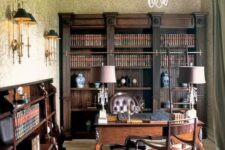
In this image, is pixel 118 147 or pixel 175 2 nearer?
pixel 118 147

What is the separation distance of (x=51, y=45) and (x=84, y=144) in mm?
1976

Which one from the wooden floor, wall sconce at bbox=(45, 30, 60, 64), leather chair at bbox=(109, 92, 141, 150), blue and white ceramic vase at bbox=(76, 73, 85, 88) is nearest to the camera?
wall sconce at bbox=(45, 30, 60, 64)

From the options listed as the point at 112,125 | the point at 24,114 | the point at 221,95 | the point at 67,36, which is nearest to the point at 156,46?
the point at 67,36

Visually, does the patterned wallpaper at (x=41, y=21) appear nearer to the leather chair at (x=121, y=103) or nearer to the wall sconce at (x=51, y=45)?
the wall sconce at (x=51, y=45)

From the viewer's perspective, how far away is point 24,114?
3291 mm

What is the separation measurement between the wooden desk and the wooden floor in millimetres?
1545

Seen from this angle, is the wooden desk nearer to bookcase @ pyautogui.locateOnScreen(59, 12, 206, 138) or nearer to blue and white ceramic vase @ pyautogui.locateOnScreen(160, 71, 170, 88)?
bookcase @ pyautogui.locateOnScreen(59, 12, 206, 138)

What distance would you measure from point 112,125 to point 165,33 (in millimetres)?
3105

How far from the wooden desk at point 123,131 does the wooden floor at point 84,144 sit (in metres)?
1.54

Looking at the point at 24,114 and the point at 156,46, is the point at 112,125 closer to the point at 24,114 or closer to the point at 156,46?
the point at 24,114

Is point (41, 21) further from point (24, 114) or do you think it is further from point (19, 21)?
point (24, 114)

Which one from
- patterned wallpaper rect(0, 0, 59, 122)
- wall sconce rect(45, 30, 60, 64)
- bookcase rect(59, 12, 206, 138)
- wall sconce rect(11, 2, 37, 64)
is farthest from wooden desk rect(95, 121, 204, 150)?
bookcase rect(59, 12, 206, 138)

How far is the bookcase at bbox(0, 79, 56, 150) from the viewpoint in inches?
107

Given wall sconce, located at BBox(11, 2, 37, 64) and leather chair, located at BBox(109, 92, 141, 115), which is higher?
wall sconce, located at BBox(11, 2, 37, 64)
